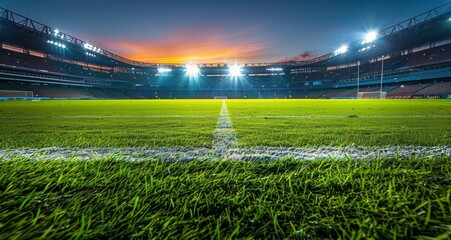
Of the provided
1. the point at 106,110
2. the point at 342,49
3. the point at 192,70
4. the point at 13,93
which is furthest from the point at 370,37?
A: the point at 13,93

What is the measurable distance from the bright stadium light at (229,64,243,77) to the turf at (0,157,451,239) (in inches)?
2850

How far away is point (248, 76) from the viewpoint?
255ft

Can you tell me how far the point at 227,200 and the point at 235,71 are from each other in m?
75.4

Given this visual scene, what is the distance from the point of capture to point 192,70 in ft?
241

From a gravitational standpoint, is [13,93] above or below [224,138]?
above

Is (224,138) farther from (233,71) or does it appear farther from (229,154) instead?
(233,71)

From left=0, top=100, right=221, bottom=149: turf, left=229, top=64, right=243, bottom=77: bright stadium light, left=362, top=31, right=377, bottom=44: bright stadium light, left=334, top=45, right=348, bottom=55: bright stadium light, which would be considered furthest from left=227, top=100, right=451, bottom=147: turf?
left=229, top=64, right=243, bottom=77: bright stadium light

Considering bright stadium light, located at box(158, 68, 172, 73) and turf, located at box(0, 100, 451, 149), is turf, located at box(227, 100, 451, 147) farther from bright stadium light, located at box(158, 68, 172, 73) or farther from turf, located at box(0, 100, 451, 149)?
bright stadium light, located at box(158, 68, 172, 73)

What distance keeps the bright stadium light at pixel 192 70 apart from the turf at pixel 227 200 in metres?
73.2

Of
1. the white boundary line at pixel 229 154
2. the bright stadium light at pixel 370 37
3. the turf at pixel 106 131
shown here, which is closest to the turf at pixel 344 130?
the white boundary line at pixel 229 154

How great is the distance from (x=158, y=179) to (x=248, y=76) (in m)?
78.4

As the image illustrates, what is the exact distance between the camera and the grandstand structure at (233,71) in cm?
4062

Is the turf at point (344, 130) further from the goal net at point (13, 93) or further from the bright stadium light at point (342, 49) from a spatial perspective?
the bright stadium light at point (342, 49)

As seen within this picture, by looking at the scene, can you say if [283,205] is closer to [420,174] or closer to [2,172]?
[420,174]
